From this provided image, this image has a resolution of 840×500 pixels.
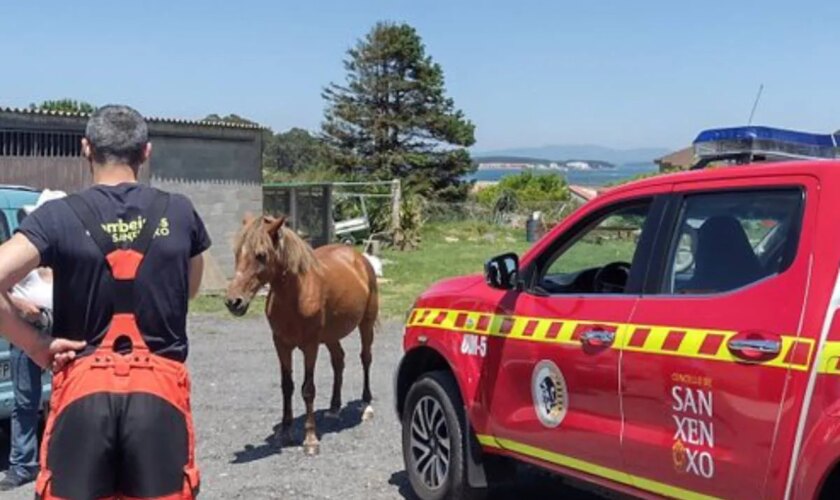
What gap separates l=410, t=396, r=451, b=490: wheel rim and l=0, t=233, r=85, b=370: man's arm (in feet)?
10.2

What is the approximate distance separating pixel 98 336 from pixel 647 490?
255 cm

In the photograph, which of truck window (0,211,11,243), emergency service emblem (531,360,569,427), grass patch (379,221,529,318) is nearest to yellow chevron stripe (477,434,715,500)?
emergency service emblem (531,360,569,427)

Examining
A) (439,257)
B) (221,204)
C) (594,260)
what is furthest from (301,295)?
(439,257)

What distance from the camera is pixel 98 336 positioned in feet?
11.6

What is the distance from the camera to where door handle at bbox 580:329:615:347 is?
15.9 feet

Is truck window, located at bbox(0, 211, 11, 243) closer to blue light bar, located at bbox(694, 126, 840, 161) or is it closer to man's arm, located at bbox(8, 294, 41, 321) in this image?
man's arm, located at bbox(8, 294, 41, 321)

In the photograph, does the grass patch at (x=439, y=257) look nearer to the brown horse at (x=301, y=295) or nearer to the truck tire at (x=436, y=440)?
the brown horse at (x=301, y=295)

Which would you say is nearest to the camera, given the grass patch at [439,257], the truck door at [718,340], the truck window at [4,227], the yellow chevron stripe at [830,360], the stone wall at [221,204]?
the yellow chevron stripe at [830,360]

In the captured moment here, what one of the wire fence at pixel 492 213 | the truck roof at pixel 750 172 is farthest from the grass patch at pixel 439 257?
the truck roof at pixel 750 172

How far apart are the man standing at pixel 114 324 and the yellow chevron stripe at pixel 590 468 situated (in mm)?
2109

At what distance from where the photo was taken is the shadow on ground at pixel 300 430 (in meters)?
8.07

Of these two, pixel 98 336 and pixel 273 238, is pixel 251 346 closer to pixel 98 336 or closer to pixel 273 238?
pixel 273 238

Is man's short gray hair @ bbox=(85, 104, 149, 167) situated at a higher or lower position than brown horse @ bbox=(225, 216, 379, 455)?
higher

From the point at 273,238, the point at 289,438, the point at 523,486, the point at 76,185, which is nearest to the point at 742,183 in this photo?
the point at 523,486
